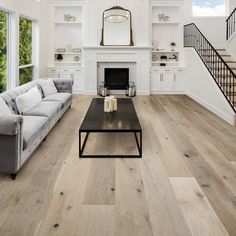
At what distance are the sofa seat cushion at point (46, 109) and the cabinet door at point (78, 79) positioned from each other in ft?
15.2

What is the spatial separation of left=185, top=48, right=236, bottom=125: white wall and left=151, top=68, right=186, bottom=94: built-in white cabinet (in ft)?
1.15

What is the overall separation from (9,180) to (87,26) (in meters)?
7.95

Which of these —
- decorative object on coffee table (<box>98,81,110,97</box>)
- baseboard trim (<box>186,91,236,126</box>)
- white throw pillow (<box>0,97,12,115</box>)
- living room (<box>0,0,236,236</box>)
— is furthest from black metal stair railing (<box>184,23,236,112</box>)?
white throw pillow (<box>0,97,12,115</box>)

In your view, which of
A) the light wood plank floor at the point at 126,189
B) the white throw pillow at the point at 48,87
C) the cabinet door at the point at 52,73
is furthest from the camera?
→ the cabinet door at the point at 52,73

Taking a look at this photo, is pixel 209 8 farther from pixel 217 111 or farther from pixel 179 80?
pixel 217 111

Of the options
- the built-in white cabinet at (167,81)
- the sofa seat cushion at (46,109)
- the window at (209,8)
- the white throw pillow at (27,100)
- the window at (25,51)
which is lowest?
the sofa seat cushion at (46,109)

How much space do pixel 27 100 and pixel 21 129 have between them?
1.96 metres

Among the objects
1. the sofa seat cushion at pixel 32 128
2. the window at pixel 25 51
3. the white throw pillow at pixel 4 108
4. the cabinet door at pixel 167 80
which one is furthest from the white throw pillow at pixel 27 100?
the cabinet door at pixel 167 80

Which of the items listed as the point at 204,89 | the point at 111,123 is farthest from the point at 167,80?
the point at 111,123

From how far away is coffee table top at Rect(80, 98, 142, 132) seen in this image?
4410mm

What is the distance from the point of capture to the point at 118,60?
1060 cm

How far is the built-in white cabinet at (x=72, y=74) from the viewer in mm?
10719

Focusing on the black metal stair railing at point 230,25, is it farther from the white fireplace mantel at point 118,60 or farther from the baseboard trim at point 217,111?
the white fireplace mantel at point 118,60

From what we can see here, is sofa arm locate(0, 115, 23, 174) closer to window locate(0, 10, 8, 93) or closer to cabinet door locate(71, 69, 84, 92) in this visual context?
window locate(0, 10, 8, 93)
